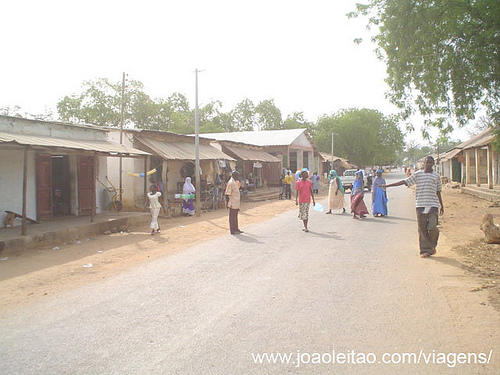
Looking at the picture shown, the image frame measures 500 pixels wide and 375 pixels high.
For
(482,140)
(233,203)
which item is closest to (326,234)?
(233,203)

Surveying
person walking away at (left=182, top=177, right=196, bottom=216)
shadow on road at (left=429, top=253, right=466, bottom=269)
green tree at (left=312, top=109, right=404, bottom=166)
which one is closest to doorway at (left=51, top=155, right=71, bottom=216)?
person walking away at (left=182, top=177, right=196, bottom=216)

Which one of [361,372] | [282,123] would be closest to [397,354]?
[361,372]

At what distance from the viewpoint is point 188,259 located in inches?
325

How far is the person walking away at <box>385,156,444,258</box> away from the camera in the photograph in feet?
25.5

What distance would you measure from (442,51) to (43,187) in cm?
1301

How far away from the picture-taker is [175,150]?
19266 millimetres

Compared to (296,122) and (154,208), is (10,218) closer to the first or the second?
(154,208)

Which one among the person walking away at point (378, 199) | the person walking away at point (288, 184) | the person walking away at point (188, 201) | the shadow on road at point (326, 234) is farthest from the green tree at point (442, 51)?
the person walking away at point (288, 184)

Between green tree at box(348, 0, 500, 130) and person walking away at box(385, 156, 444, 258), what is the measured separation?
4291 mm

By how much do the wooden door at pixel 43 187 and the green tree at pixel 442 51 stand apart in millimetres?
11060

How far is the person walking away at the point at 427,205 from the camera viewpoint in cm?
779

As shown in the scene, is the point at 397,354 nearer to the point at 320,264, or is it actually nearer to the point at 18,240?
the point at 320,264

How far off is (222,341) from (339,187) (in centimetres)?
1203

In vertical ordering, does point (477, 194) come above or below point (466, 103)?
below
